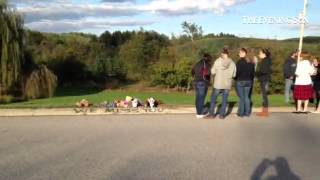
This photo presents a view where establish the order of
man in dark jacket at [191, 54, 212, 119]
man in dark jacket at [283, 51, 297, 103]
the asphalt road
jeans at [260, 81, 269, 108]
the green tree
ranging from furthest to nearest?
the green tree < man in dark jacket at [283, 51, 297, 103] < jeans at [260, 81, 269, 108] < man in dark jacket at [191, 54, 212, 119] < the asphalt road

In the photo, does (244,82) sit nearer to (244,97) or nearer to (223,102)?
(244,97)

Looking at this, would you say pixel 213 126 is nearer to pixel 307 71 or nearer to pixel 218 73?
pixel 218 73

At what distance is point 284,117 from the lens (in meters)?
15.4

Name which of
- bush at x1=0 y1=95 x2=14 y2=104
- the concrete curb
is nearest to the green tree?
bush at x1=0 y1=95 x2=14 y2=104

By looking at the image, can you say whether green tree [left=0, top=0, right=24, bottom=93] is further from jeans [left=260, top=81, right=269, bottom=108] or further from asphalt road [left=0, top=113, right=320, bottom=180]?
jeans [left=260, top=81, right=269, bottom=108]

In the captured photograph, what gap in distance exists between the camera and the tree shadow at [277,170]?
27.6 ft

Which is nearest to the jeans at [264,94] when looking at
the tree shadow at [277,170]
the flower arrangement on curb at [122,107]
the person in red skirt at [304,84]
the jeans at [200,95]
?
the person in red skirt at [304,84]

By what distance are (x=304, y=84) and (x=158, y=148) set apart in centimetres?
713

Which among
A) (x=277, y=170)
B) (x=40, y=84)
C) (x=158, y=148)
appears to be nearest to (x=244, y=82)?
(x=158, y=148)

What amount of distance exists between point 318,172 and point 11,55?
1317cm

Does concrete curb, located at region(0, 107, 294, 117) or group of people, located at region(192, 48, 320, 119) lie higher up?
group of people, located at region(192, 48, 320, 119)

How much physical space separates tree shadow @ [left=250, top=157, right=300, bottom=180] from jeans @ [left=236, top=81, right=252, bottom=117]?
18.7 feet

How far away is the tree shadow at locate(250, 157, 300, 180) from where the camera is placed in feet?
27.6

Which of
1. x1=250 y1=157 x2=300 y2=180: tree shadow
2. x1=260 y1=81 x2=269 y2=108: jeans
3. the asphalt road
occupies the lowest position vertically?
x1=250 y1=157 x2=300 y2=180: tree shadow
